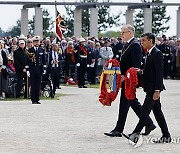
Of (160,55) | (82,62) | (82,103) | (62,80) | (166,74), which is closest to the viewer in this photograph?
(160,55)

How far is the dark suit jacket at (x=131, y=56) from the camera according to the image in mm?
12289

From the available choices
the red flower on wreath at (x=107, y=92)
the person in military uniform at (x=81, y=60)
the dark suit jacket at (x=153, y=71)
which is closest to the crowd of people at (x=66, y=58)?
the person in military uniform at (x=81, y=60)

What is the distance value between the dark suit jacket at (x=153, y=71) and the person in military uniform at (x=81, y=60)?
1544 centimetres

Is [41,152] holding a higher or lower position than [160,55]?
lower

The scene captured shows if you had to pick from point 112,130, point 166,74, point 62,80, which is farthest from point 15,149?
point 166,74

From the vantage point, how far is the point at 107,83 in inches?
514

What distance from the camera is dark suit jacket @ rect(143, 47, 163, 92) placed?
11.5m

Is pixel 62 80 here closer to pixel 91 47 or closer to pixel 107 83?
pixel 91 47

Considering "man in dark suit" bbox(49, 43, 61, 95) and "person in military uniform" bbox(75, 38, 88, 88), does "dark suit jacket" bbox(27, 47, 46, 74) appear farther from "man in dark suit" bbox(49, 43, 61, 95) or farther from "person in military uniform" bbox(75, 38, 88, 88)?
Result: "person in military uniform" bbox(75, 38, 88, 88)

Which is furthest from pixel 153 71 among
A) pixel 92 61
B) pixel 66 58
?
pixel 92 61

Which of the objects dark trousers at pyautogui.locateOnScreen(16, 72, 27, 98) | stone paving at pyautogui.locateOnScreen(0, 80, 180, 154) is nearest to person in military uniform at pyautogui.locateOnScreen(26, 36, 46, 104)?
stone paving at pyautogui.locateOnScreen(0, 80, 180, 154)

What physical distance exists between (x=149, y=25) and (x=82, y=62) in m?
14.1

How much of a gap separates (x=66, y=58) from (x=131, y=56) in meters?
15.9

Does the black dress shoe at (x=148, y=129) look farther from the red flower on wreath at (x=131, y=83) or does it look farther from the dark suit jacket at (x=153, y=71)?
the dark suit jacket at (x=153, y=71)
